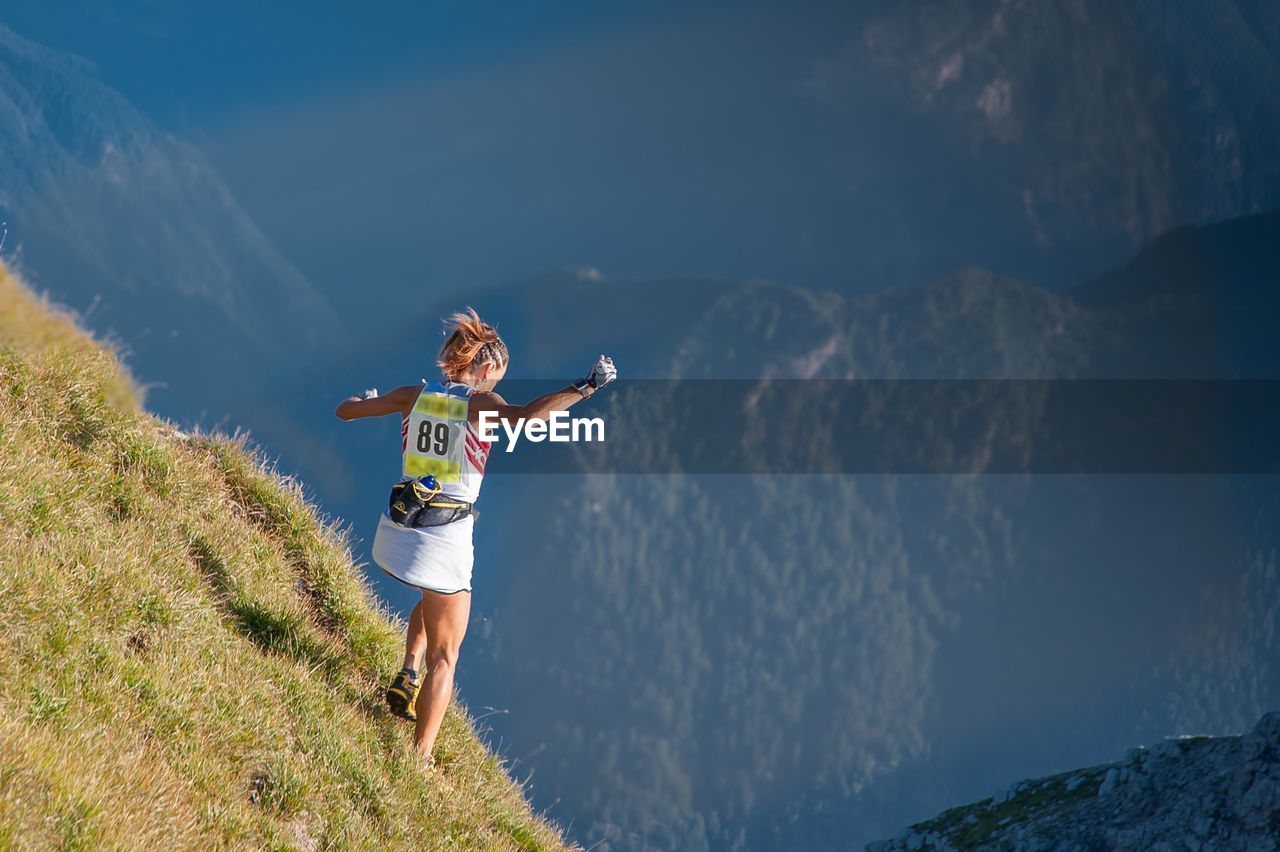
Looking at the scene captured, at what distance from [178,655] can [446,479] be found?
1.74 m

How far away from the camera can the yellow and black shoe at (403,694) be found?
7320 mm

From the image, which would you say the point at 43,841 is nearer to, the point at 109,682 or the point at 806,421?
the point at 109,682

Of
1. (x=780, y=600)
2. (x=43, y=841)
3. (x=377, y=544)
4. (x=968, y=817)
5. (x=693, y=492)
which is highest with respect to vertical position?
(x=693, y=492)

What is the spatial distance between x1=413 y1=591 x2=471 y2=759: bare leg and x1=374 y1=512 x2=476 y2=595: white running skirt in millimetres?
114

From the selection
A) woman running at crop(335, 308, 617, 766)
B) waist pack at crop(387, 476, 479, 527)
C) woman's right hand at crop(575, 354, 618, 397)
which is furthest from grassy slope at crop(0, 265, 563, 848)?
woman's right hand at crop(575, 354, 618, 397)

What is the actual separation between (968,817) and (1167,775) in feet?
8.63

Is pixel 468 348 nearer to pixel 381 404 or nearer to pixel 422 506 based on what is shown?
pixel 381 404

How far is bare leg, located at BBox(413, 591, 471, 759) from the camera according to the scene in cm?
682

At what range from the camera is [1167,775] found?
10.7m

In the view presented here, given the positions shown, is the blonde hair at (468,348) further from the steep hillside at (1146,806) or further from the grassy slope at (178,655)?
the steep hillside at (1146,806)

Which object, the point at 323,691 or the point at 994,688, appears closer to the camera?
the point at 323,691

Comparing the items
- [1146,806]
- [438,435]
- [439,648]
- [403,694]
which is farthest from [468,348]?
[1146,806]

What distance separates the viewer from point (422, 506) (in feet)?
22.0

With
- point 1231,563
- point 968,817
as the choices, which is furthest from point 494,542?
point 968,817
